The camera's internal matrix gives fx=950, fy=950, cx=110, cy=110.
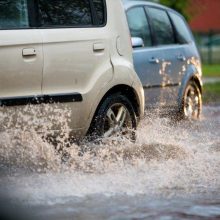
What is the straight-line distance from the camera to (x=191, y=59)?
12320 millimetres

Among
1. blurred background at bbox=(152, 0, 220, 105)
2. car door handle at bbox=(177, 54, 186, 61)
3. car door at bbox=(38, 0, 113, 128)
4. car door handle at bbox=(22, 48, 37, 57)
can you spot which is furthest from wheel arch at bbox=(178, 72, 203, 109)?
blurred background at bbox=(152, 0, 220, 105)

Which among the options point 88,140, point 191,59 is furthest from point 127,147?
point 191,59

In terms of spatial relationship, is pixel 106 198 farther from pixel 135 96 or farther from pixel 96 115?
pixel 135 96

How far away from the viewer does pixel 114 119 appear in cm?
899

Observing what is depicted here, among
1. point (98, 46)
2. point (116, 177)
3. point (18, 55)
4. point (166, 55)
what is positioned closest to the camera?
point (116, 177)

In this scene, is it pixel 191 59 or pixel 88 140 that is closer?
pixel 88 140

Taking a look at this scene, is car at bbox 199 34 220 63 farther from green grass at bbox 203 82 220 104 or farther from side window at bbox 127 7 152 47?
side window at bbox 127 7 152 47

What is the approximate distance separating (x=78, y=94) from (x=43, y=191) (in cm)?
168

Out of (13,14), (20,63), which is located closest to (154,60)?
(13,14)

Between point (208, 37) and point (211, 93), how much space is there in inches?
1017

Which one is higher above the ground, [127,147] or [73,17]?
[73,17]

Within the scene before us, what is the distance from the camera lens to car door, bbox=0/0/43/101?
7625mm

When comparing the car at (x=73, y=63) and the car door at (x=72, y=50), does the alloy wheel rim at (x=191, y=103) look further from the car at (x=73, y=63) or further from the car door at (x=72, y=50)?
the car door at (x=72, y=50)

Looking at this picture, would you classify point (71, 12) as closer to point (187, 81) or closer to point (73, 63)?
point (73, 63)
